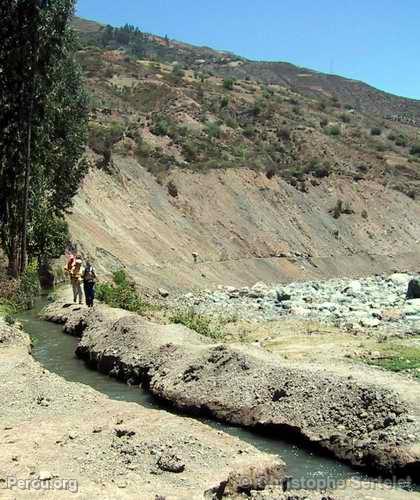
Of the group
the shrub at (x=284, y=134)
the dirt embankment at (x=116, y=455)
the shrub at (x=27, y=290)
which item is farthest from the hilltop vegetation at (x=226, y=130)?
the dirt embankment at (x=116, y=455)

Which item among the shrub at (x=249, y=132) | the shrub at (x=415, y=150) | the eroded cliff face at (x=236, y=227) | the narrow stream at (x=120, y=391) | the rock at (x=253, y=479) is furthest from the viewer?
the shrub at (x=415, y=150)

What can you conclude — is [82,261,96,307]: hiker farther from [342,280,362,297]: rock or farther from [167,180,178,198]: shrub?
[167,180,178,198]: shrub

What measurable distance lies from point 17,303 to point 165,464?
50.5 ft

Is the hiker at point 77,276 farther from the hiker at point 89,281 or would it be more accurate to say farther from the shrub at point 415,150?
the shrub at point 415,150

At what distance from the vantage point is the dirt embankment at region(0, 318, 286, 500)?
780 cm

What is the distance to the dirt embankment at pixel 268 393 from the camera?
34.8 ft

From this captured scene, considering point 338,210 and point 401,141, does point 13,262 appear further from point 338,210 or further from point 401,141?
point 401,141

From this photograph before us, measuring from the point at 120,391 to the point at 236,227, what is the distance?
34172mm

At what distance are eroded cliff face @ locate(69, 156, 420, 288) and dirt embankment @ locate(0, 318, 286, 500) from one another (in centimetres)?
2091

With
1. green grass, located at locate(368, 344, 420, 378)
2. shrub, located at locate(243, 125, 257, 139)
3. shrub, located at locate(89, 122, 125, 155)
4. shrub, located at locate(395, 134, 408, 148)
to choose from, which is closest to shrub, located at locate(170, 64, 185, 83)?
shrub, located at locate(243, 125, 257, 139)

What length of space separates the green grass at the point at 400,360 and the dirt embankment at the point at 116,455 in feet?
19.5

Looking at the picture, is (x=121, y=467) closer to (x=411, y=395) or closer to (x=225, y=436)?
(x=225, y=436)

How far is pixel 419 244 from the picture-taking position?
201 feet

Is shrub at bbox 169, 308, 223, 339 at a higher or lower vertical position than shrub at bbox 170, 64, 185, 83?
lower
